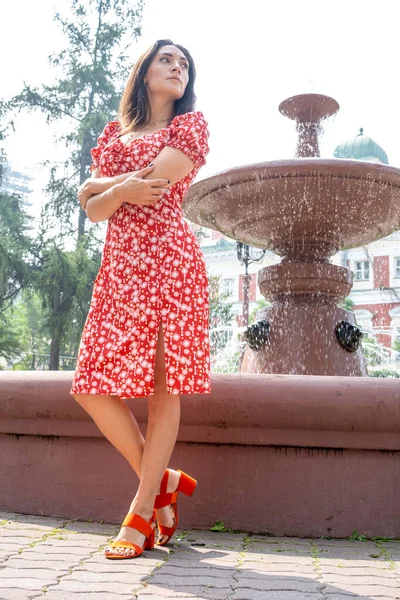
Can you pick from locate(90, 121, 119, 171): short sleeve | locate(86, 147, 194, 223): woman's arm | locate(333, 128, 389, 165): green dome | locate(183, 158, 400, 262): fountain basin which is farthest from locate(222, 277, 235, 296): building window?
locate(86, 147, 194, 223): woman's arm

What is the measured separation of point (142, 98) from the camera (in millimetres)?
2889

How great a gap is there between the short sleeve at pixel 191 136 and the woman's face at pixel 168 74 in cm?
18

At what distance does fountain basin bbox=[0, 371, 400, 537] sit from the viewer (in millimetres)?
2939

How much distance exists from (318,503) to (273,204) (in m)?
2.17

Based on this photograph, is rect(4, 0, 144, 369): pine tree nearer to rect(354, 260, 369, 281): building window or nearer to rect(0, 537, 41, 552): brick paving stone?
rect(0, 537, 41, 552): brick paving stone

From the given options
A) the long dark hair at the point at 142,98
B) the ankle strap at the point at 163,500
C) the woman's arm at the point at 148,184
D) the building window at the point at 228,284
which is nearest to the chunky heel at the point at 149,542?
the ankle strap at the point at 163,500

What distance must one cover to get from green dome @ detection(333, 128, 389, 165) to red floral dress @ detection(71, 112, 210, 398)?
1114 inches

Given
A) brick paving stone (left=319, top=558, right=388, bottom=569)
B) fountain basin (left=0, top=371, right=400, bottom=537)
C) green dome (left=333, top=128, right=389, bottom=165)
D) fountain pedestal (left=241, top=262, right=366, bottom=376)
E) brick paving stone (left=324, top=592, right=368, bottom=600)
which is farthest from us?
green dome (left=333, top=128, right=389, bottom=165)

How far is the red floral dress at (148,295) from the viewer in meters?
2.54

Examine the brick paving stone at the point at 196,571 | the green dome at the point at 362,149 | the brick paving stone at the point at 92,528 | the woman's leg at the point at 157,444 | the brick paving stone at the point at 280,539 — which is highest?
the green dome at the point at 362,149

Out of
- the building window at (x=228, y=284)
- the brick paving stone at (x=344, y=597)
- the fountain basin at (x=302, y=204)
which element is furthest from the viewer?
the building window at (x=228, y=284)

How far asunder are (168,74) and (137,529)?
Answer: 1731 mm

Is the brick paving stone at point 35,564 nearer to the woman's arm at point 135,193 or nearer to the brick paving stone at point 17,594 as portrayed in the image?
the brick paving stone at point 17,594

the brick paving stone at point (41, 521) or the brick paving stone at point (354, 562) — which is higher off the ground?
the brick paving stone at point (354, 562)
